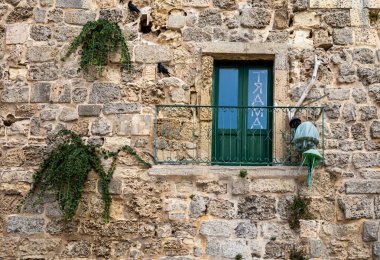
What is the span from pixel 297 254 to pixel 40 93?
127 inches

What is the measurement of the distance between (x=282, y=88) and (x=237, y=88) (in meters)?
0.52

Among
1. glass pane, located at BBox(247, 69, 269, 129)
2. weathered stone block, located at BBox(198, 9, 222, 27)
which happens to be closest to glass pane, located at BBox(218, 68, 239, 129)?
glass pane, located at BBox(247, 69, 269, 129)

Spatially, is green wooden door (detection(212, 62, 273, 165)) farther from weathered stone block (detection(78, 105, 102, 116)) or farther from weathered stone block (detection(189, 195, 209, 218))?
weathered stone block (detection(78, 105, 102, 116))

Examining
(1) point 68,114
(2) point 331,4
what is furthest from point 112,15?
(2) point 331,4

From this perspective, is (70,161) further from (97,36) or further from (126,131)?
(97,36)

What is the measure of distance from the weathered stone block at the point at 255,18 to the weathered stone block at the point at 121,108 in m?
1.49


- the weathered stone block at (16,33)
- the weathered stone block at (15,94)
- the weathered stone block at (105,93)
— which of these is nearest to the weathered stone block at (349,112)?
the weathered stone block at (105,93)

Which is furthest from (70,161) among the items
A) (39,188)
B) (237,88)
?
(237,88)

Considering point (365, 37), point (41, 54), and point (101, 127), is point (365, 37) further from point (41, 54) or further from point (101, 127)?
point (41, 54)

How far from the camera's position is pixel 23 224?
8172mm

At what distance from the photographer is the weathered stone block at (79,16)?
28.5 ft

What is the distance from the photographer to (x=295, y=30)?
863 centimetres

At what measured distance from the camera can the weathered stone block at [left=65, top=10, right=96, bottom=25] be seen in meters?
8.69

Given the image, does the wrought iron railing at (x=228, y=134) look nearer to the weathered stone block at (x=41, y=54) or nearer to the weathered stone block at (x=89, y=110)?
the weathered stone block at (x=89, y=110)
